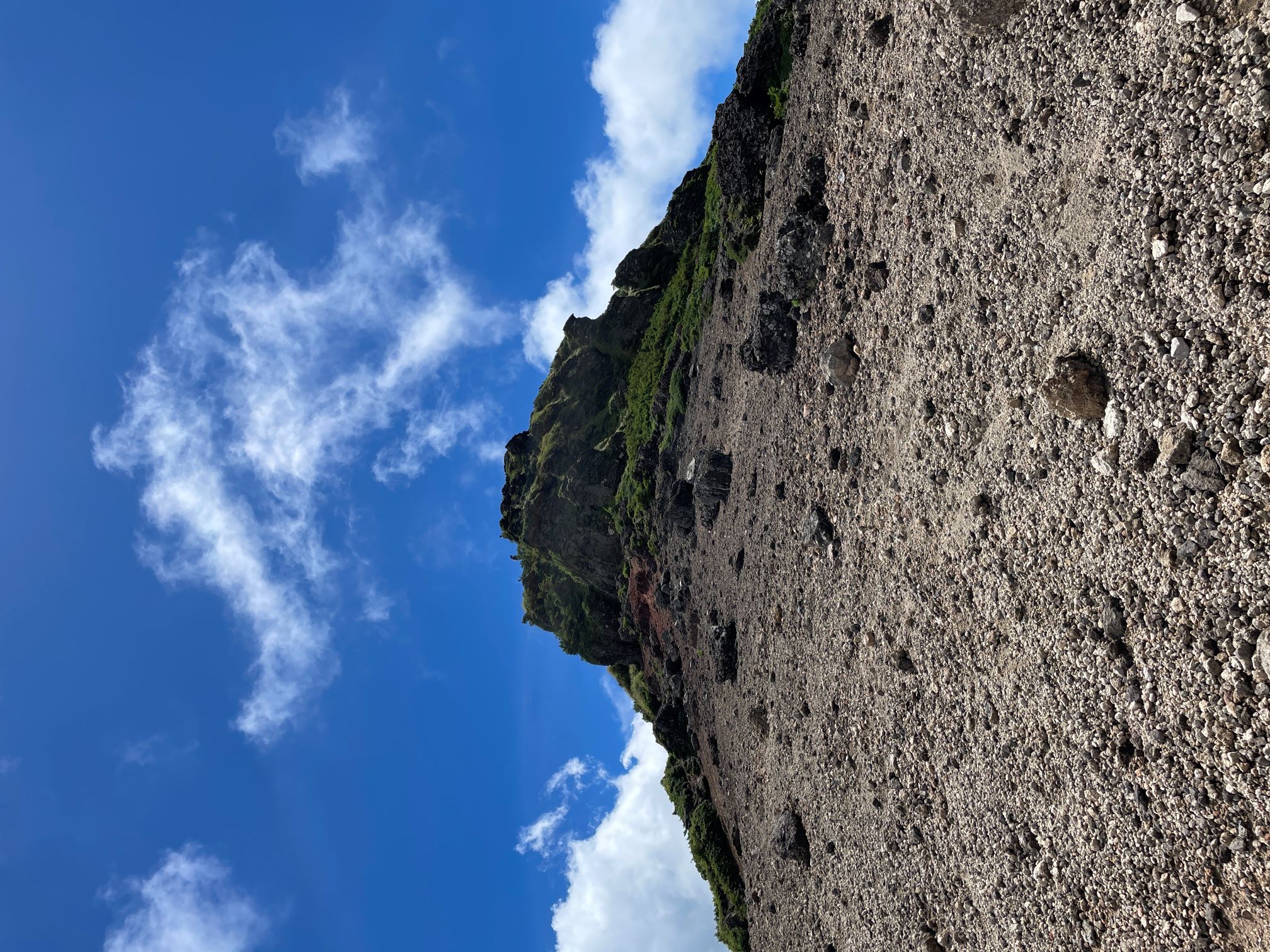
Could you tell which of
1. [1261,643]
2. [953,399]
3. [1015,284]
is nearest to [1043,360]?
[1015,284]

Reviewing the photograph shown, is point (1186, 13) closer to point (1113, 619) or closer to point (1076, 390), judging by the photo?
point (1076, 390)

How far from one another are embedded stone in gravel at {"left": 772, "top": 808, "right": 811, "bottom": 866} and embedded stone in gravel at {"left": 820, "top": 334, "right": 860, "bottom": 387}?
14.0 feet

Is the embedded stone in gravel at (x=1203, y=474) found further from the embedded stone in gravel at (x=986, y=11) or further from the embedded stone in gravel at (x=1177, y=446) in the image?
the embedded stone in gravel at (x=986, y=11)

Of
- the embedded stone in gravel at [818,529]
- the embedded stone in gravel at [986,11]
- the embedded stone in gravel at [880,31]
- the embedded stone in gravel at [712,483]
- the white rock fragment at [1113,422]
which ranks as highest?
the embedded stone in gravel at [712,483]

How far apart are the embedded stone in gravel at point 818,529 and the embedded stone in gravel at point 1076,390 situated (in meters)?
2.85

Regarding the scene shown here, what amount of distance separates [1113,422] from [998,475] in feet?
2.95

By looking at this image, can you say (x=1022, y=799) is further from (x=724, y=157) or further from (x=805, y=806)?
(x=724, y=157)

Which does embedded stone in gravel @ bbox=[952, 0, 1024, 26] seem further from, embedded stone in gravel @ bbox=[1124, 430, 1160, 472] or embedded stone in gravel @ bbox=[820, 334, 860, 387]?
embedded stone in gravel @ bbox=[1124, 430, 1160, 472]

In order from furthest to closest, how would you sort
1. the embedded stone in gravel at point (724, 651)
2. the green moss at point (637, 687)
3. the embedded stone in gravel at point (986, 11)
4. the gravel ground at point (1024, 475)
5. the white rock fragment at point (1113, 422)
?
the green moss at point (637, 687), the embedded stone in gravel at point (724, 651), the embedded stone in gravel at point (986, 11), the white rock fragment at point (1113, 422), the gravel ground at point (1024, 475)

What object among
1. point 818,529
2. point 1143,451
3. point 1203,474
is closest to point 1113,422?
point 1143,451

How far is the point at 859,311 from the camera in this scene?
254 inches

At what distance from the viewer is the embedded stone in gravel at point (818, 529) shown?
6996 millimetres

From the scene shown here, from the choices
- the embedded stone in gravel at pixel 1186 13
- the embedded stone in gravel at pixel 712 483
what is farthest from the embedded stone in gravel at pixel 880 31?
the embedded stone in gravel at pixel 712 483

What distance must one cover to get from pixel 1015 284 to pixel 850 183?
7.81 feet
